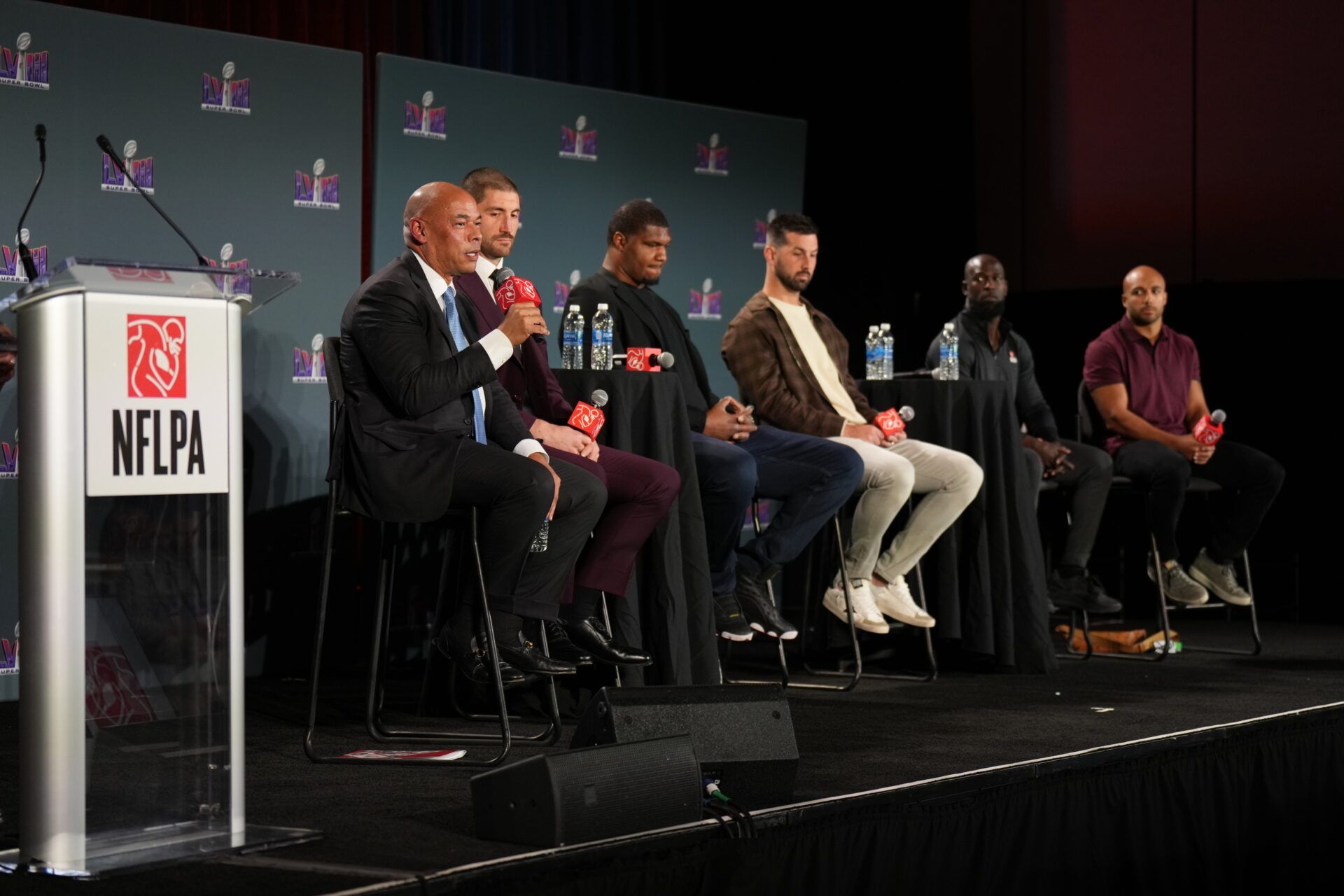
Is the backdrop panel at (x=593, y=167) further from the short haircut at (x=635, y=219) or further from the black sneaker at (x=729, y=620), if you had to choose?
the black sneaker at (x=729, y=620)

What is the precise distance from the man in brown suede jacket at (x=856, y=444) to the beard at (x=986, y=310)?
2.77 feet

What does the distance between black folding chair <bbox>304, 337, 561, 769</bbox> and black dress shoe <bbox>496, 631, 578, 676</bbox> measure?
2.4 inches

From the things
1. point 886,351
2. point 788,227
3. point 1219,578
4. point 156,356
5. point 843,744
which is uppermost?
point 788,227

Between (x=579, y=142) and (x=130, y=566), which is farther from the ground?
(x=579, y=142)

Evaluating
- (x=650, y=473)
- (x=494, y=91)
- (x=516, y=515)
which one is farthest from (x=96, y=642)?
(x=494, y=91)

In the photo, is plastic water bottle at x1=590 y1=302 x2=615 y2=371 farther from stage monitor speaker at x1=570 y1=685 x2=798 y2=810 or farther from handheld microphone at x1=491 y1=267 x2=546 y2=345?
stage monitor speaker at x1=570 y1=685 x2=798 y2=810

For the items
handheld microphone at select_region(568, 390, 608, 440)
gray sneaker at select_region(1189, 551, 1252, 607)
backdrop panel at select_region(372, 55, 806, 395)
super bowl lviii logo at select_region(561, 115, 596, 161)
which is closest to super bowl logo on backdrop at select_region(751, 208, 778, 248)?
backdrop panel at select_region(372, 55, 806, 395)

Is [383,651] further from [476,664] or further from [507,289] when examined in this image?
[507,289]

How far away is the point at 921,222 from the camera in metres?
7.54

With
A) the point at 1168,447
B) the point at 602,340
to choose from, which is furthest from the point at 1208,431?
the point at 602,340

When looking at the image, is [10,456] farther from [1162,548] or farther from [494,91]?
[1162,548]

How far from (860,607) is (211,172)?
2342 millimetres

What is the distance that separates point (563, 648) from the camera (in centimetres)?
388

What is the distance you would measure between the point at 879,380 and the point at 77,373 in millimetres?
3191
